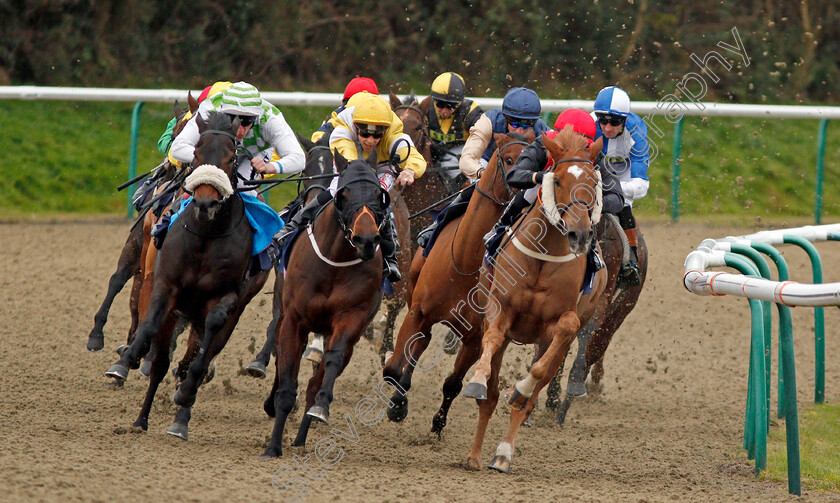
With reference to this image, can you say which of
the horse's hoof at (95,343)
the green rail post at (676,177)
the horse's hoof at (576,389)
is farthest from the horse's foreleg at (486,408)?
the green rail post at (676,177)

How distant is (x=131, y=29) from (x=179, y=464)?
12579 millimetres

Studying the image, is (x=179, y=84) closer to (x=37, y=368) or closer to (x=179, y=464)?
(x=37, y=368)

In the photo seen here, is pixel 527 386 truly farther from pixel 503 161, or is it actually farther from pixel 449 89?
pixel 449 89

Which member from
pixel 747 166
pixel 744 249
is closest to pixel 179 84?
pixel 747 166

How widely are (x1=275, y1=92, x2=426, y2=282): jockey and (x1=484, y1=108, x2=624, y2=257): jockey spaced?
604mm

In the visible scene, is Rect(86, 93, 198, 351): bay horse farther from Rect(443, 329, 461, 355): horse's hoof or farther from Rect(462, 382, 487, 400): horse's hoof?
Rect(462, 382, 487, 400): horse's hoof

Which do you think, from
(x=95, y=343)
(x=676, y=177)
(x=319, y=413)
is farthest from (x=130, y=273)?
(x=676, y=177)

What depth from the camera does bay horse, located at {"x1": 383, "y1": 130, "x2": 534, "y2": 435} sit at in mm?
6023

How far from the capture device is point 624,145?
7090 millimetres

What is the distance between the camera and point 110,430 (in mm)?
6012

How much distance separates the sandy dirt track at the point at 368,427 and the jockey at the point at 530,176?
1318 mm

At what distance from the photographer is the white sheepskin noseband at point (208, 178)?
18.1 feet

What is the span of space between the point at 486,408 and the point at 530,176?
4.46 feet

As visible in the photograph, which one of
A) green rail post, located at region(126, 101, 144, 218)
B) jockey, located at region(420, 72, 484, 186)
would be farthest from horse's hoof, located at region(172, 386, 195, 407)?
green rail post, located at region(126, 101, 144, 218)
